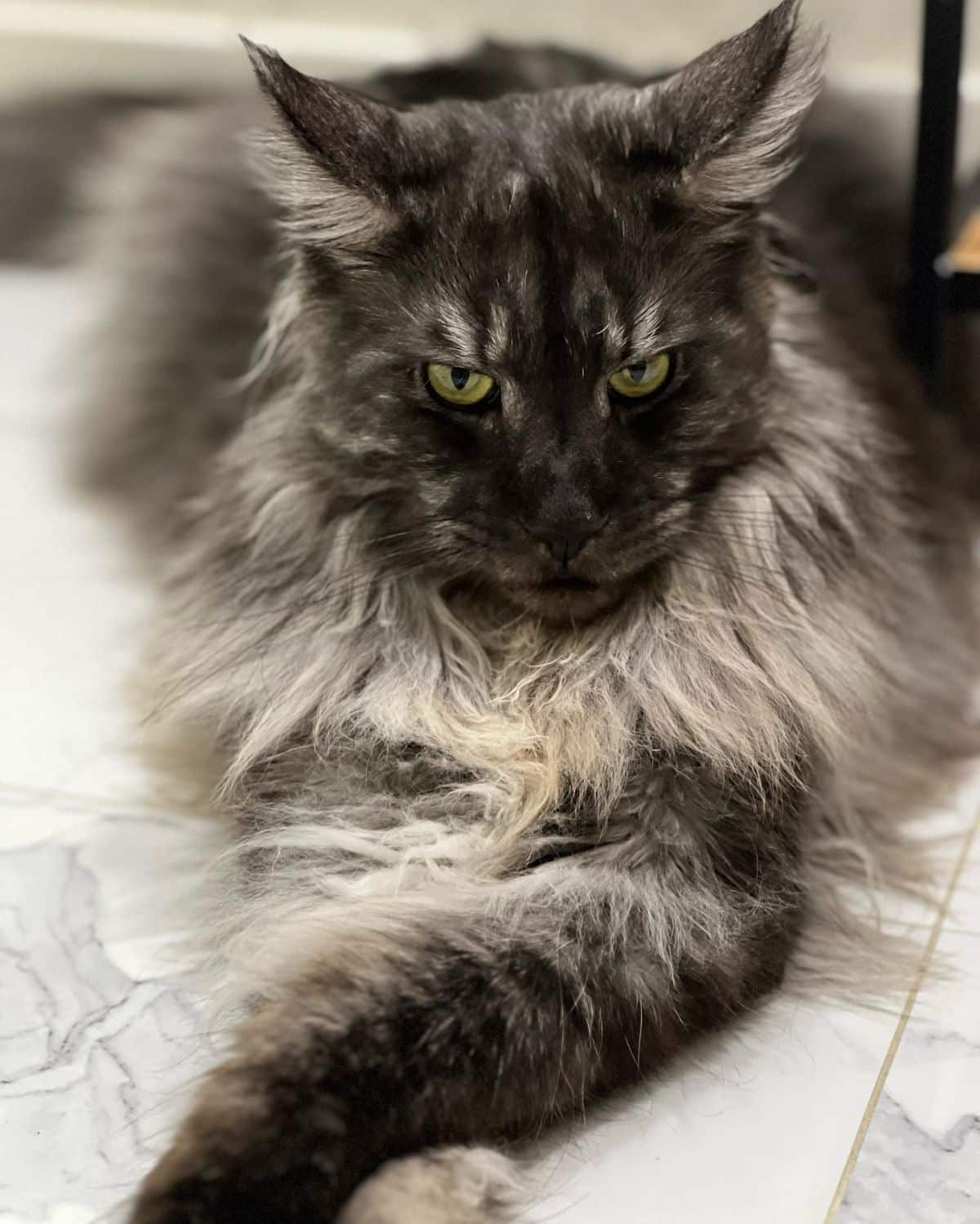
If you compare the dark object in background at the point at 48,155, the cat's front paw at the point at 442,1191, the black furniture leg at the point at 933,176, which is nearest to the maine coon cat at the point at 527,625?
the cat's front paw at the point at 442,1191

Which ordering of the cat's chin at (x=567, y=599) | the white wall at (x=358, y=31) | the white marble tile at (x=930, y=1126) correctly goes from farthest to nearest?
the white wall at (x=358, y=31), the cat's chin at (x=567, y=599), the white marble tile at (x=930, y=1126)

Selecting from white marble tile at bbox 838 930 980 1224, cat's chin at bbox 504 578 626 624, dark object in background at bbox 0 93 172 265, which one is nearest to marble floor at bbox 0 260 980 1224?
white marble tile at bbox 838 930 980 1224

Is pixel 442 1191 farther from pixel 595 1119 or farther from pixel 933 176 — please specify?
pixel 933 176

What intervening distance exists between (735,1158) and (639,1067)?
0.11 meters

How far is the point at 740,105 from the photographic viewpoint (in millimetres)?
1418

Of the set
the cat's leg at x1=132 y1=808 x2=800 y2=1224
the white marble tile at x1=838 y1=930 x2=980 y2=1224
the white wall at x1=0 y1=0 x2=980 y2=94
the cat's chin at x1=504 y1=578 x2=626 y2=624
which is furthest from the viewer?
the white wall at x1=0 y1=0 x2=980 y2=94

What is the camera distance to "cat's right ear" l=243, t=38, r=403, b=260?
1.40 metres

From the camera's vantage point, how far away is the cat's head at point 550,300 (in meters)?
1.43

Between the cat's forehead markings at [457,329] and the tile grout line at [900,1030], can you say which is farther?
the cat's forehead markings at [457,329]

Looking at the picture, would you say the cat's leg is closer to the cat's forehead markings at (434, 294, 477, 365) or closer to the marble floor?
the marble floor

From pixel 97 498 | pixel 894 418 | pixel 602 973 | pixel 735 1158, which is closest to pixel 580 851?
pixel 602 973

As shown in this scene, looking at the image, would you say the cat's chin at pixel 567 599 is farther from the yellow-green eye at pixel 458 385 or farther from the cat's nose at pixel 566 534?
the yellow-green eye at pixel 458 385

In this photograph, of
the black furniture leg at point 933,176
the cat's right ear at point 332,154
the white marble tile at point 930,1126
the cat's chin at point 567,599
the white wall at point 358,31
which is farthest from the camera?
the white wall at point 358,31

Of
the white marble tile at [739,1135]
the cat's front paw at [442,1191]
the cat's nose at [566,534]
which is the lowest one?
the white marble tile at [739,1135]
